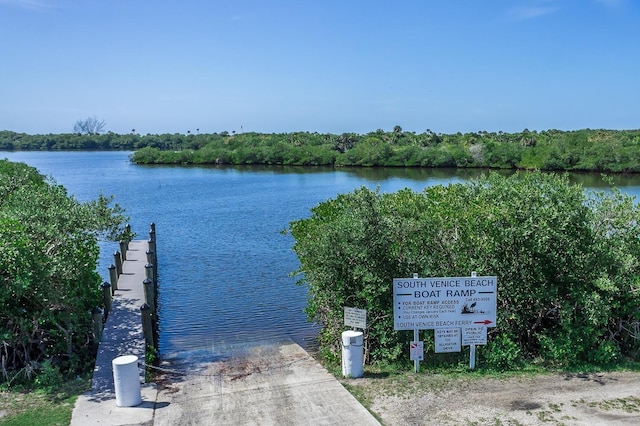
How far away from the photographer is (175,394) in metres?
10.5

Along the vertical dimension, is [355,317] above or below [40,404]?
above

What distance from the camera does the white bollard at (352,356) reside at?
10938 millimetres

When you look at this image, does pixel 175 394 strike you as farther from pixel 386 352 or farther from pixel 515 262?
pixel 515 262

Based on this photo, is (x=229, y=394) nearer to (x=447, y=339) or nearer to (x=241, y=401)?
(x=241, y=401)

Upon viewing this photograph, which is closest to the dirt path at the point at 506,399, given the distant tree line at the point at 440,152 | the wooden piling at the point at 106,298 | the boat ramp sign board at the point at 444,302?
the boat ramp sign board at the point at 444,302

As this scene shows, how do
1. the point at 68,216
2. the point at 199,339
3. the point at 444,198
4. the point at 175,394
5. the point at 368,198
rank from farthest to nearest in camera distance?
the point at 199,339, the point at 444,198, the point at 68,216, the point at 368,198, the point at 175,394

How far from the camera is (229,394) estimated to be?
10.4 metres

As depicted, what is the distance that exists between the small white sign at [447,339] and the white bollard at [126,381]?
18.7ft

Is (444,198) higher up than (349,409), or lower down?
higher up

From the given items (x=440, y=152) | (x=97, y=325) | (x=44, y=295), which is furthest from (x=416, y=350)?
(x=440, y=152)

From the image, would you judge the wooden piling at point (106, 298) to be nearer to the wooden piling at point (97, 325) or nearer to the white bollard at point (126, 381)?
the wooden piling at point (97, 325)

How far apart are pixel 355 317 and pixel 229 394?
2.89m

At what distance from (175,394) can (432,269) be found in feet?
Answer: 19.0

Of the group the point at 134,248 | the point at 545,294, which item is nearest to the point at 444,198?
the point at 545,294
